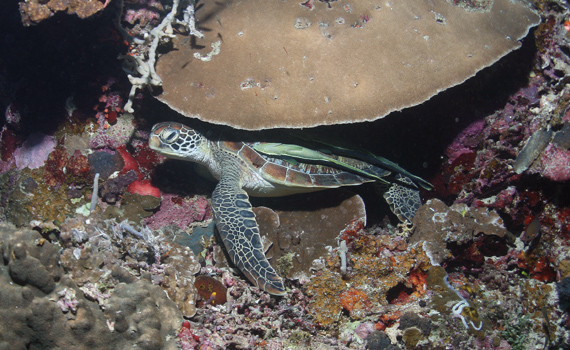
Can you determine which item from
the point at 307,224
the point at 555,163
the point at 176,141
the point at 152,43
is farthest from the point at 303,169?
the point at 555,163

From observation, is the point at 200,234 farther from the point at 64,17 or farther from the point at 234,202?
the point at 64,17

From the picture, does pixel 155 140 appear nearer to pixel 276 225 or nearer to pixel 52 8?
pixel 52 8

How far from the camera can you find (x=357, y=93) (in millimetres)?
2881

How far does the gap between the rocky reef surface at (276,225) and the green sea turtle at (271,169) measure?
25cm

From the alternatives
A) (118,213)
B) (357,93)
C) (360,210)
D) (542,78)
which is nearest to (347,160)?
(360,210)

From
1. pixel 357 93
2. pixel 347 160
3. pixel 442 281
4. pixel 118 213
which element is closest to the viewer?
pixel 442 281

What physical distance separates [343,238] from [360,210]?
477 millimetres

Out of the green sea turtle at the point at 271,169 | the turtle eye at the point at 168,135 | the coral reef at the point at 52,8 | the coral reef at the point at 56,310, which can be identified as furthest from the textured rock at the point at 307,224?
the coral reef at the point at 52,8

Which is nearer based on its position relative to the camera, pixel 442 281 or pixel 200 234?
pixel 442 281

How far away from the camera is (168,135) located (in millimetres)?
3430

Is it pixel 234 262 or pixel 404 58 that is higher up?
pixel 404 58

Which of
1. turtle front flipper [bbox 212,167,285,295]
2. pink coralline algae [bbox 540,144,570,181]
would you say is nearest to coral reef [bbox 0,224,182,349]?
turtle front flipper [bbox 212,167,285,295]

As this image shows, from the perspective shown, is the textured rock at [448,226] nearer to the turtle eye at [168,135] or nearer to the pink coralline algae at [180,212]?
the pink coralline algae at [180,212]

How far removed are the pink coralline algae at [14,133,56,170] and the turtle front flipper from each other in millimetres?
2292
